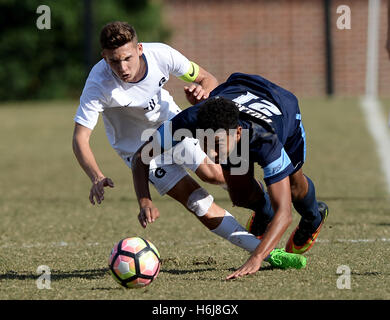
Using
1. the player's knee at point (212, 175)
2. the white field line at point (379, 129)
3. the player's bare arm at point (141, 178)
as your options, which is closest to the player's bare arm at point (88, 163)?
the player's bare arm at point (141, 178)

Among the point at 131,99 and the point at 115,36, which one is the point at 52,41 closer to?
the point at 131,99

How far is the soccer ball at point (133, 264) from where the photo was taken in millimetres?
4898

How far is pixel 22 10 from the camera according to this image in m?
24.6

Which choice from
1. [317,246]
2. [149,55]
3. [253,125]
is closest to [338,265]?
[317,246]

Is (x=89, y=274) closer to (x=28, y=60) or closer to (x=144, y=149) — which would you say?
(x=144, y=149)

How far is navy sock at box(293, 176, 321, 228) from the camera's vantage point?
5805 mm

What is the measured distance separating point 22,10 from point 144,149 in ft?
67.5

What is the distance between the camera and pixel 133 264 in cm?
491

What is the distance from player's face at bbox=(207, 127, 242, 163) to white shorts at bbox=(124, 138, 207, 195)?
3.09 ft

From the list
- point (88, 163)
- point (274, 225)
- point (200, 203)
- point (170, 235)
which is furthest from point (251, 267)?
point (170, 235)

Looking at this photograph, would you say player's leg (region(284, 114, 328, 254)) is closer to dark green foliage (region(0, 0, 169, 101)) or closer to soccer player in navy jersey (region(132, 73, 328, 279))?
soccer player in navy jersey (region(132, 73, 328, 279))

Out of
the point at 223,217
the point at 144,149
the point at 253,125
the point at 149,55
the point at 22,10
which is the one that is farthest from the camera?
the point at 22,10

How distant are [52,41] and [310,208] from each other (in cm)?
2012
